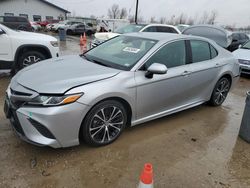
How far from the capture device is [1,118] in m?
3.84

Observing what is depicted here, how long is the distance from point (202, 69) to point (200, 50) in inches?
16.3

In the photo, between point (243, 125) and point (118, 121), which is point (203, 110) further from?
point (118, 121)

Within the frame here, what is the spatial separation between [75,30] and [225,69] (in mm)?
24169

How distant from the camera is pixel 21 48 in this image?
5785mm

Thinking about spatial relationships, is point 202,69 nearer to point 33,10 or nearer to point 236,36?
point 236,36

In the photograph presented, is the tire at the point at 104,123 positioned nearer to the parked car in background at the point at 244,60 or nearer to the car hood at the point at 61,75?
the car hood at the point at 61,75

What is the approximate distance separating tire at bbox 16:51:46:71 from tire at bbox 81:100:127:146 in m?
3.84

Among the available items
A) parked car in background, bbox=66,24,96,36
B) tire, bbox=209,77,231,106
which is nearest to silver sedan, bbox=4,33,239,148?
tire, bbox=209,77,231,106

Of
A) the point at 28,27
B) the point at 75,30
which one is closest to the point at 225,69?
the point at 28,27

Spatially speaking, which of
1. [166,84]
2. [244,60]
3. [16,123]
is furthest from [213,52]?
[244,60]

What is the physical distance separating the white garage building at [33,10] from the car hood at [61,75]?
35.7 meters

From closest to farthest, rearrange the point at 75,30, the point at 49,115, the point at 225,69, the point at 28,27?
the point at 49,115
the point at 225,69
the point at 28,27
the point at 75,30

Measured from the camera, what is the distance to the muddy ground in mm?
2602

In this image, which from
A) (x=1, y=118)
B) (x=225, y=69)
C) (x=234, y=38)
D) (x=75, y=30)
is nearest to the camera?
(x=1, y=118)
